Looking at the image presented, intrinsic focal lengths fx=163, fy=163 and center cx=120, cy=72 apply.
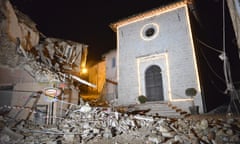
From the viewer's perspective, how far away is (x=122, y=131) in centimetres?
620

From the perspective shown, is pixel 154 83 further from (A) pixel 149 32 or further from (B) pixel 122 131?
(B) pixel 122 131

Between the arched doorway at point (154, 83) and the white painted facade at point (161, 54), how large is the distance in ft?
0.87

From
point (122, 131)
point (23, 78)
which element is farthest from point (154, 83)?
point (23, 78)

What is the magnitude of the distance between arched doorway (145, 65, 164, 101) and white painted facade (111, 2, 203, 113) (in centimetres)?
27

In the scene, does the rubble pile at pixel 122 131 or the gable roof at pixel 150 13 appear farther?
the gable roof at pixel 150 13

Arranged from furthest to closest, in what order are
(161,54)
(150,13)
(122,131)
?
(150,13), (161,54), (122,131)

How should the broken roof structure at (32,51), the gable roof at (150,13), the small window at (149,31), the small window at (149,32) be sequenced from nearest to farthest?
the broken roof structure at (32,51) → the gable roof at (150,13) → the small window at (149,31) → the small window at (149,32)

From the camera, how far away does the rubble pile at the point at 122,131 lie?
5070mm

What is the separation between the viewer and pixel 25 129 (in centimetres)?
630

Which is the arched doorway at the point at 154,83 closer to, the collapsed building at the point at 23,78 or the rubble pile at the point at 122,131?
the rubble pile at the point at 122,131

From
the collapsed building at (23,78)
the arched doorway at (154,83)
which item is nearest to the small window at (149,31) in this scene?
the arched doorway at (154,83)

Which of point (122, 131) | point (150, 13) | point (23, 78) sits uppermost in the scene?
point (150, 13)

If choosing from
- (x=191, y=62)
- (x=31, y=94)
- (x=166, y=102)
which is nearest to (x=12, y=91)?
(x=31, y=94)

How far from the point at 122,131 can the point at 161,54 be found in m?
6.91
